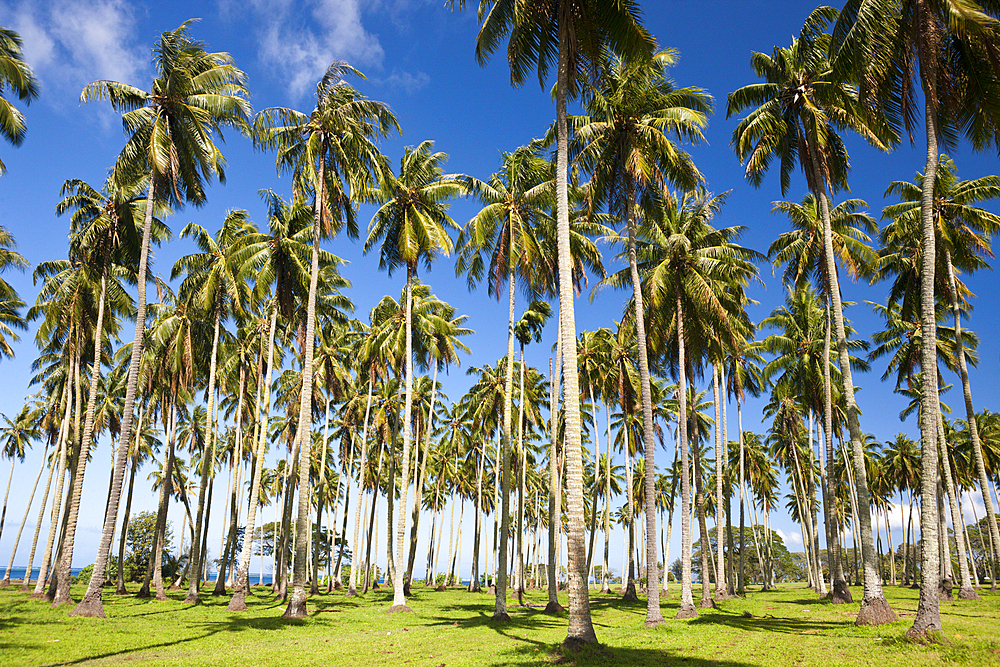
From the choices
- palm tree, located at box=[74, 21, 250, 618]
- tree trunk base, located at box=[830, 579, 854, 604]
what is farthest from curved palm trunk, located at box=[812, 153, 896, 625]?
palm tree, located at box=[74, 21, 250, 618]

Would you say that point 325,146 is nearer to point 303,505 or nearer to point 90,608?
point 303,505

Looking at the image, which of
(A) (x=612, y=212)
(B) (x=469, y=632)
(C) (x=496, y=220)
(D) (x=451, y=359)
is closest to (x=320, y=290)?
(D) (x=451, y=359)

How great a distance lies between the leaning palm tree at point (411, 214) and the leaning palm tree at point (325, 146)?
1368 mm

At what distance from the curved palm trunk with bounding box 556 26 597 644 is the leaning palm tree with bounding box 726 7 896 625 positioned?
8.44 meters

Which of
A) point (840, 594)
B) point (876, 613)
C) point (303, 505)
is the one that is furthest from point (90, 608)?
point (840, 594)

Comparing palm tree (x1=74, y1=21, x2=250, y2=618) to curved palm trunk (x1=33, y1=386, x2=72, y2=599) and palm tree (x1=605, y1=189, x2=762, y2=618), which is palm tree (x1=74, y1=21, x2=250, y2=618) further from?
palm tree (x1=605, y1=189, x2=762, y2=618)

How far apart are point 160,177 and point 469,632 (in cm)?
1990

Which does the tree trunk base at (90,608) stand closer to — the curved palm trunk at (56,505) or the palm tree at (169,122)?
the palm tree at (169,122)

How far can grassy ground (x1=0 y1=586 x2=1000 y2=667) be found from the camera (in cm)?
1116

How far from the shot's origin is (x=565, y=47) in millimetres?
14859

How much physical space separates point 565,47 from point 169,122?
51.9 feet

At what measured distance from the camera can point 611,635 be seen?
15.3 meters

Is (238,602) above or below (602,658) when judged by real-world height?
below

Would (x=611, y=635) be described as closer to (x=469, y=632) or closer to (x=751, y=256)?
(x=469, y=632)
